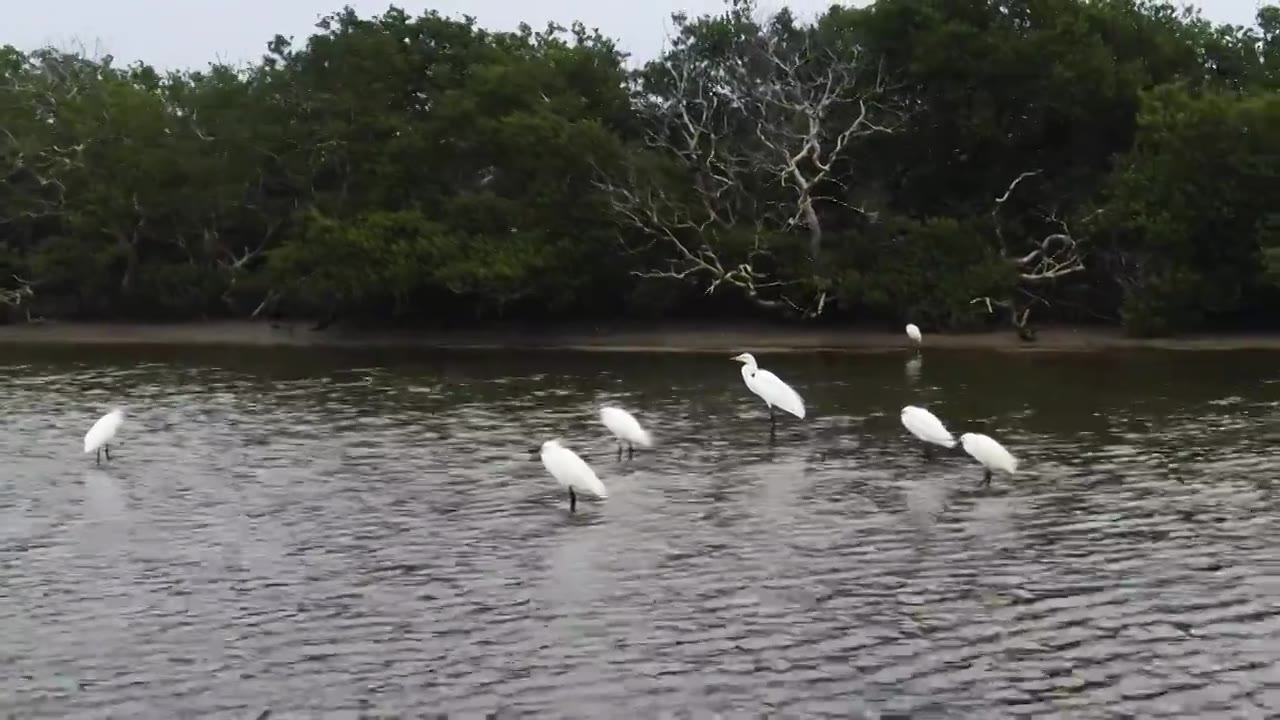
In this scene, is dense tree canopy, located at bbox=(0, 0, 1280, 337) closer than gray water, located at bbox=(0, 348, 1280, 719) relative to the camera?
No

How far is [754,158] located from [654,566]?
30970 millimetres

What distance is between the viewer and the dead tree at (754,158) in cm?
4397

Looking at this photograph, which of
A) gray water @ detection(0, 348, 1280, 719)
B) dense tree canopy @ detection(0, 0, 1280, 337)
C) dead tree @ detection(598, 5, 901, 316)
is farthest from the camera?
dead tree @ detection(598, 5, 901, 316)

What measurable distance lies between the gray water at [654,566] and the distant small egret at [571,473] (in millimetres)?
240

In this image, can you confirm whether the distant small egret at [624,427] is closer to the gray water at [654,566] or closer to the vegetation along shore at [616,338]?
the gray water at [654,566]

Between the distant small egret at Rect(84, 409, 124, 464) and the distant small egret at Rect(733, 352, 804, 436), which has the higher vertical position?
the distant small egret at Rect(733, 352, 804, 436)

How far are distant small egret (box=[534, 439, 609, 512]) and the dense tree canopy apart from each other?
24814 mm

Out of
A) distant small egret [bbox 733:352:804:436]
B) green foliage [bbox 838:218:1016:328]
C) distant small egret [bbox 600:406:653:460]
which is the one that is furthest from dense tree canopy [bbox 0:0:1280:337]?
distant small egret [bbox 600:406:653:460]

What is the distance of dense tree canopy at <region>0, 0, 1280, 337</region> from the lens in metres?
41.5

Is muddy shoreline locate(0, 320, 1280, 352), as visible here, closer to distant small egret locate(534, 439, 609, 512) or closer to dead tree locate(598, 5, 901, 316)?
dead tree locate(598, 5, 901, 316)

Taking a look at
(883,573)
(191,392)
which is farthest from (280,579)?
(191,392)

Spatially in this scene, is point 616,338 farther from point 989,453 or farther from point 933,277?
point 989,453

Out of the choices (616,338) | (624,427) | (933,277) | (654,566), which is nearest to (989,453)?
(624,427)

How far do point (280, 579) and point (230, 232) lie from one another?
1598 inches
